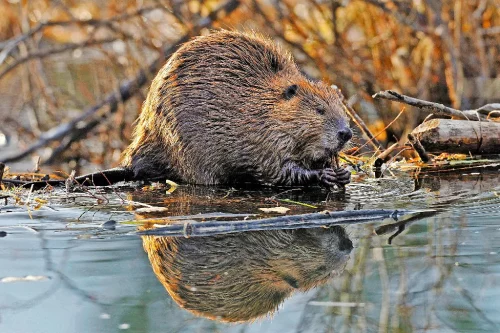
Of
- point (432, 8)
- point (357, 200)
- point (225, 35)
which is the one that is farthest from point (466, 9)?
point (357, 200)

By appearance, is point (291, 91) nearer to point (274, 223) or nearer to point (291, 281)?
point (274, 223)

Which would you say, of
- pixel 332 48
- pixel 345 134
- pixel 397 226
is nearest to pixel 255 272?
pixel 397 226

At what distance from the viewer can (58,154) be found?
307 inches

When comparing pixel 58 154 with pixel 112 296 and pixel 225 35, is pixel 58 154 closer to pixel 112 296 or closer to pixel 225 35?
pixel 225 35

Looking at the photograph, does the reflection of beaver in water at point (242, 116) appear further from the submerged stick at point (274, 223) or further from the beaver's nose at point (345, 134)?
the submerged stick at point (274, 223)

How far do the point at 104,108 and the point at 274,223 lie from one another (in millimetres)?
5128

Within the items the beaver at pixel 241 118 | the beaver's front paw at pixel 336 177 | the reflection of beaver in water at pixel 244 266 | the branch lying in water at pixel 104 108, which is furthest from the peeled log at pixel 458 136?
the branch lying in water at pixel 104 108

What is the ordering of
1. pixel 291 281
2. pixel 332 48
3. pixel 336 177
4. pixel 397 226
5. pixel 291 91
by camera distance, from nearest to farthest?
pixel 291 281, pixel 397 226, pixel 336 177, pixel 291 91, pixel 332 48

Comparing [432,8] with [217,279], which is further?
[432,8]

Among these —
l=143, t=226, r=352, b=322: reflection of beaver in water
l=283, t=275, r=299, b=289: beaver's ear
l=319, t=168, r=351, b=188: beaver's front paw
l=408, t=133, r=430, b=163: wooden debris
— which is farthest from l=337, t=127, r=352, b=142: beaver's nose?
l=283, t=275, r=299, b=289: beaver's ear

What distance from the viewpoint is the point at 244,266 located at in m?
2.41

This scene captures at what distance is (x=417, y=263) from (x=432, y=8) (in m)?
4.44

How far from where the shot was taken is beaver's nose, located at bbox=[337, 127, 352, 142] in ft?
12.3

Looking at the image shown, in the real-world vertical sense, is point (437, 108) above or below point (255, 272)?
above
